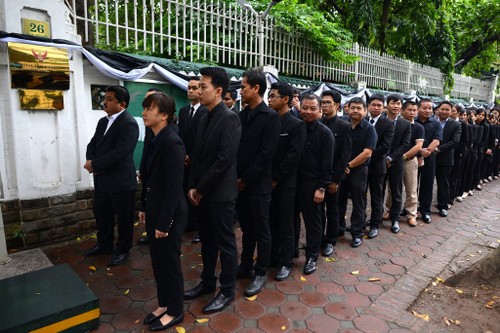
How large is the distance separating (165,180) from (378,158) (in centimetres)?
338

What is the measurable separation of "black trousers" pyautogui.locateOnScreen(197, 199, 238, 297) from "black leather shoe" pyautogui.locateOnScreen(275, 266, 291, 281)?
66 centimetres

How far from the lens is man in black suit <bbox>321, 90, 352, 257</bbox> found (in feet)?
13.6

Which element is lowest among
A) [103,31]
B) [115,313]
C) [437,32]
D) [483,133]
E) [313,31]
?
[115,313]

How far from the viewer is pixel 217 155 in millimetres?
2832

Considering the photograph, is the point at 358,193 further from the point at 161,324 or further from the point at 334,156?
the point at 161,324

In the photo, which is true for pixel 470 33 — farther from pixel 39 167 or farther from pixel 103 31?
pixel 39 167

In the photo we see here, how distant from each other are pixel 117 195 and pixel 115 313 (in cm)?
132

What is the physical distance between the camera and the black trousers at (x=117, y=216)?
3938mm

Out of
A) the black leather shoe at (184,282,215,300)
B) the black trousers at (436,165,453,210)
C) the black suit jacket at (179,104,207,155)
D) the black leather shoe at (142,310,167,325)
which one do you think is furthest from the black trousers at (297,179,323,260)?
the black trousers at (436,165,453,210)

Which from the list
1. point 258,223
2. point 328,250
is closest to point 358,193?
point 328,250

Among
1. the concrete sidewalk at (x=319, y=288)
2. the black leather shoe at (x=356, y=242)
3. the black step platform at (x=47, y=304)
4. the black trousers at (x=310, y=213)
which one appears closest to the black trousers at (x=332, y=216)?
the concrete sidewalk at (x=319, y=288)

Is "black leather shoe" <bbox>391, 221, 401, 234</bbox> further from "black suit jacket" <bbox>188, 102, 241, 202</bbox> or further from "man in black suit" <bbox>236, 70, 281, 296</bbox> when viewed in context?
"black suit jacket" <bbox>188, 102, 241, 202</bbox>

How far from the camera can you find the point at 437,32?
13.1 meters

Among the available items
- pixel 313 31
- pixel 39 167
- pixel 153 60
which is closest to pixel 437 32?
pixel 313 31
